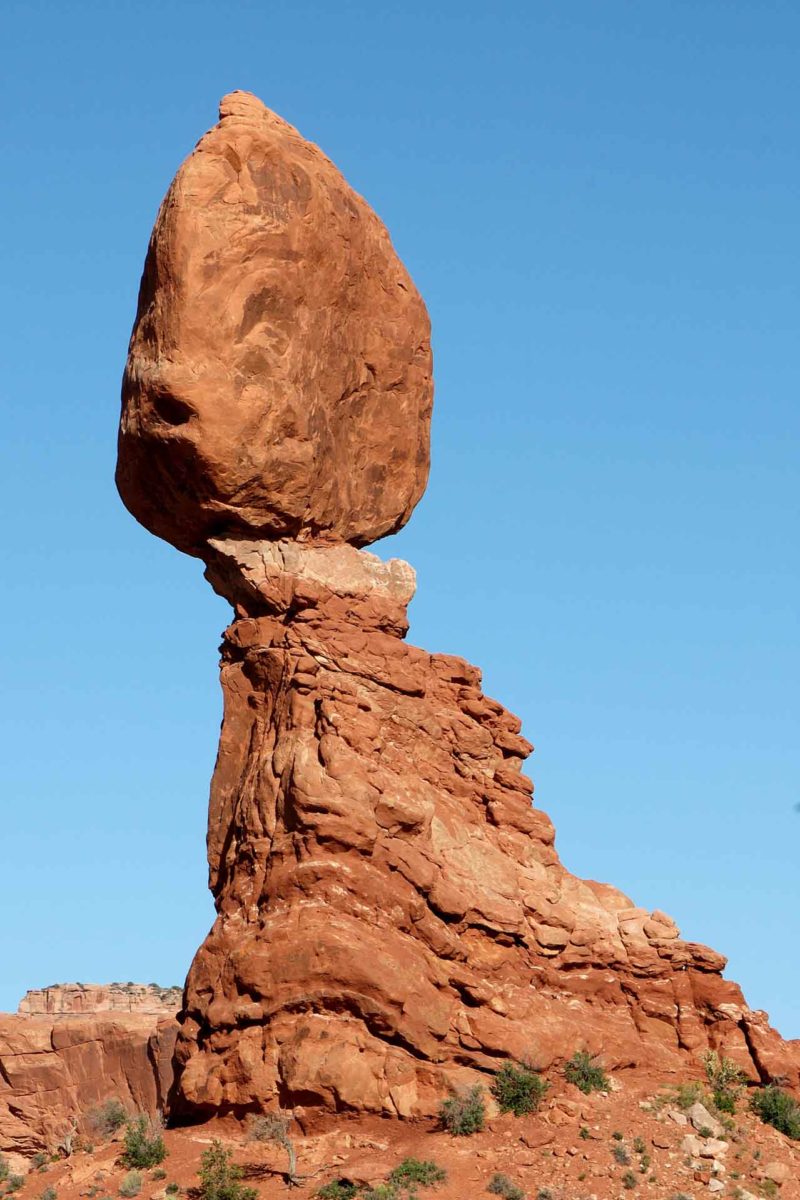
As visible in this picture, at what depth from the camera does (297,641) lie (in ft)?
103

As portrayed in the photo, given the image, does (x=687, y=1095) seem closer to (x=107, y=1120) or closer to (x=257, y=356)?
(x=107, y=1120)

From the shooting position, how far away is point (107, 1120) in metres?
32.5

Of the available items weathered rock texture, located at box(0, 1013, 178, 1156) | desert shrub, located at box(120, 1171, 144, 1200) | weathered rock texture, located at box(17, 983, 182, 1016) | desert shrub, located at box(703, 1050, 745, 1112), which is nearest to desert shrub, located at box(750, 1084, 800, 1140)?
desert shrub, located at box(703, 1050, 745, 1112)

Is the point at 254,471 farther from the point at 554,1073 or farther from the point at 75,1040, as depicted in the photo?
the point at 75,1040

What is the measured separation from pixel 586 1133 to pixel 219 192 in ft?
52.1

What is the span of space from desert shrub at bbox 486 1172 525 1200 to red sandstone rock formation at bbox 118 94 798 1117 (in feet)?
5.52

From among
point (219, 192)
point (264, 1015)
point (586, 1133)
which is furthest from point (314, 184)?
point (586, 1133)

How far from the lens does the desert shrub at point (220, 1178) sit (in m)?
27.4

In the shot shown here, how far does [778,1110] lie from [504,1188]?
18.9 ft

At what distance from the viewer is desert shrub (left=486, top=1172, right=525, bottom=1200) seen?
2728 centimetres

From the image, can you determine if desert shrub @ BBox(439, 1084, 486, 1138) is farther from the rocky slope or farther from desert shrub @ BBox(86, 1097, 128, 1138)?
desert shrub @ BBox(86, 1097, 128, 1138)

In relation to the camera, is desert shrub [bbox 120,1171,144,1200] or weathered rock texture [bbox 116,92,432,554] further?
weathered rock texture [bbox 116,92,432,554]

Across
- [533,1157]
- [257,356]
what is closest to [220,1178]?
[533,1157]

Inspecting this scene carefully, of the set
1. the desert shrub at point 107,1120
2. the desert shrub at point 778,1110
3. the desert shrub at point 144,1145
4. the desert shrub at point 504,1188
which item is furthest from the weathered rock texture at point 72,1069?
the desert shrub at point 504,1188
